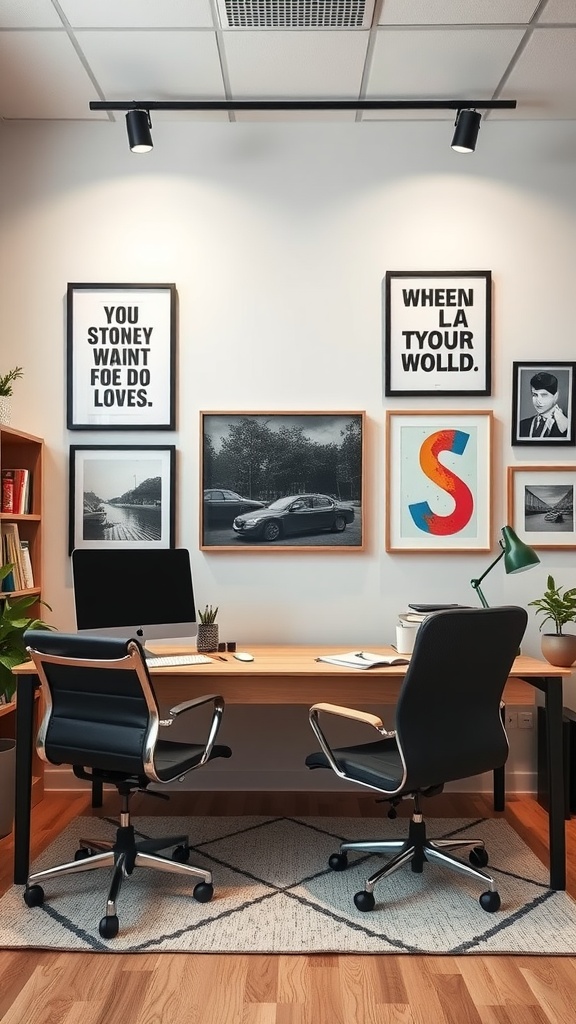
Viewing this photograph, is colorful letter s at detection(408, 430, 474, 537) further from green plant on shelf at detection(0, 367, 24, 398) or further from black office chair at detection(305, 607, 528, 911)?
green plant on shelf at detection(0, 367, 24, 398)

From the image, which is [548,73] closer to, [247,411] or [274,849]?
[247,411]

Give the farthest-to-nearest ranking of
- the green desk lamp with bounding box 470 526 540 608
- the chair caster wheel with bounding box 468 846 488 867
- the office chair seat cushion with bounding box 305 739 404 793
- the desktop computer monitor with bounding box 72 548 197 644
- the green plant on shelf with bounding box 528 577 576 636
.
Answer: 1. the green plant on shelf with bounding box 528 577 576 636
2. the green desk lamp with bounding box 470 526 540 608
3. the desktop computer monitor with bounding box 72 548 197 644
4. the chair caster wheel with bounding box 468 846 488 867
5. the office chair seat cushion with bounding box 305 739 404 793

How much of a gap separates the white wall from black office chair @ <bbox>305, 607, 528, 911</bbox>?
4.25 feet

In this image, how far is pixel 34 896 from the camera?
2777 millimetres

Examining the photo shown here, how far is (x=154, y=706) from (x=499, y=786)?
1.89 m

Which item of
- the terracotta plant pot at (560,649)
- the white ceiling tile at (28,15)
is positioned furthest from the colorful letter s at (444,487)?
the white ceiling tile at (28,15)

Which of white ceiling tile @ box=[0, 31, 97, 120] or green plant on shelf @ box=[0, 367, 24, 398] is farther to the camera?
green plant on shelf @ box=[0, 367, 24, 398]

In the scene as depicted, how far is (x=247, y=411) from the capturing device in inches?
161

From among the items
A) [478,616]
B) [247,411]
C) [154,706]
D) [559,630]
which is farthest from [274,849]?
[247,411]

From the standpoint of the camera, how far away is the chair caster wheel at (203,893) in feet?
9.25

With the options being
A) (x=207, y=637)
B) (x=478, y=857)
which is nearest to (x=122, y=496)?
(x=207, y=637)

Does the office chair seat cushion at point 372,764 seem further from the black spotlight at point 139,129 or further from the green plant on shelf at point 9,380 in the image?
the black spotlight at point 139,129

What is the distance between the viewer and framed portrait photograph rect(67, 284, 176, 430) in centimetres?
411

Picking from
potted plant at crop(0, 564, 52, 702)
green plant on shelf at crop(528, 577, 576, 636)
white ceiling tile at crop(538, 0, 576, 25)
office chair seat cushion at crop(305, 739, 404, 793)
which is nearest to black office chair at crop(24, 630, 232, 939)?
office chair seat cushion at crop(305, 739, 404, 793)
